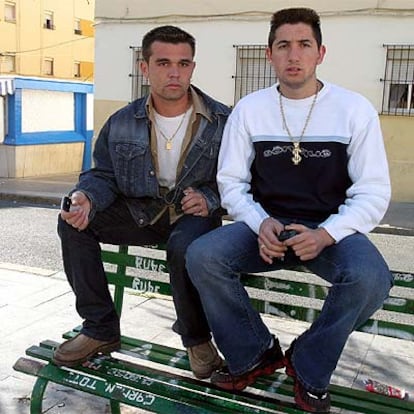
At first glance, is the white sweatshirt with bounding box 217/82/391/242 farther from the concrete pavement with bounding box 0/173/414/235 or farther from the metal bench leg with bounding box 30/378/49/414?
the concrete pavement with bounding box 0/173/414/235

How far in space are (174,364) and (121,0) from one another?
37.2 ft

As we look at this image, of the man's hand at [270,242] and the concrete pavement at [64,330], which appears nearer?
the man's hand at [270,242]

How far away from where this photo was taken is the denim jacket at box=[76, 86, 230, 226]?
2.70 metres

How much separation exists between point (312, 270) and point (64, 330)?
2198mm

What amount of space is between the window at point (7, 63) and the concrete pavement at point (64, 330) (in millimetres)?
22529

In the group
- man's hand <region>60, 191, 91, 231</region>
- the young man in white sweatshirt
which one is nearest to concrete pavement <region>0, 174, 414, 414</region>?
man's hand <region>60, 191, 91, 231</region>

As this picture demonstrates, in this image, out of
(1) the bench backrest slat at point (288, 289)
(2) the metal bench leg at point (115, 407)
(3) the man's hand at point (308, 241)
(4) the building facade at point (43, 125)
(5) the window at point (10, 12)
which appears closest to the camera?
(3) the man's hand at point (308, 241)

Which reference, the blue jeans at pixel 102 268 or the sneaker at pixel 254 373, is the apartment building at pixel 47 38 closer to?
the blue jeans at pixel 102 268

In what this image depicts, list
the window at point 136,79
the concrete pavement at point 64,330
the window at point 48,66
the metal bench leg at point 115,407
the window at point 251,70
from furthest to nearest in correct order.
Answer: the window at point 48,66
the window at point 136,79
the window at point 251,70
the concrete pavement at point 64,330
the metal bench leg at point 115,407

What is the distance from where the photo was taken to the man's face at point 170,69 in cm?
270

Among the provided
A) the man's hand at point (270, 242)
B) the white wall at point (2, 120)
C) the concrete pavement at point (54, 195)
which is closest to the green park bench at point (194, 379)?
the man's hand at point (270, 242)

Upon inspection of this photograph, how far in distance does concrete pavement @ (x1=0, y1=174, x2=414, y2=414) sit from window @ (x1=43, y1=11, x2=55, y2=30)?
83.0 ft

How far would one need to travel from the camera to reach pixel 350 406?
219cm

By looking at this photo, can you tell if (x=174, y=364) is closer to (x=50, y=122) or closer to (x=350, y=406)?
(x=350, y=406)
